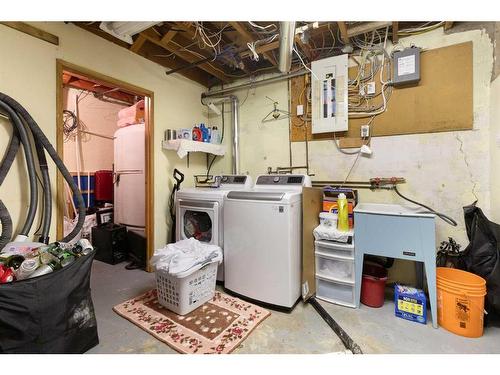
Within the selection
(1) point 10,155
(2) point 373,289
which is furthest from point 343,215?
(1) point 10,155

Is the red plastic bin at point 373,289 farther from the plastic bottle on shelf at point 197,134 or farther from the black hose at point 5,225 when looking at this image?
the black hose at point 5,225

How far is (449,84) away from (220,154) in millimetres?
2519

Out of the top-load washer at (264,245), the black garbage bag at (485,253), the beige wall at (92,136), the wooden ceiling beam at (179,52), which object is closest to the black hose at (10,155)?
the wooden ceiling beam at (179,52)

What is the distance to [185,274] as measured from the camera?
1.76 m

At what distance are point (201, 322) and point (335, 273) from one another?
1.22m

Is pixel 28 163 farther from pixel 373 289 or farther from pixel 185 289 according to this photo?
pixel 373 289

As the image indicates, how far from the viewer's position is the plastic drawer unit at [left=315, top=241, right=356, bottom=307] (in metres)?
1.99

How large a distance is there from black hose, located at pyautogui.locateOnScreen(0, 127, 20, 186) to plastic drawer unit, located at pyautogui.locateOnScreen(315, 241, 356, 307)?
2.45 meters

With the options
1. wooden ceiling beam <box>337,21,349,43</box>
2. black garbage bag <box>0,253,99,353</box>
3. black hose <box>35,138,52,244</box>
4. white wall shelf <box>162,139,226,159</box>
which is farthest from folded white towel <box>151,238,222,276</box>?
wooden ceiling beam <box>337,21,349,43</box>

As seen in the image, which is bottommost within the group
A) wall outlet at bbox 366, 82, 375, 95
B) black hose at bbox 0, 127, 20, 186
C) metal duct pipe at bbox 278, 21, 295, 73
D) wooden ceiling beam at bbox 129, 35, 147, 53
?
black hose at bbox 0, 127, 20, 186

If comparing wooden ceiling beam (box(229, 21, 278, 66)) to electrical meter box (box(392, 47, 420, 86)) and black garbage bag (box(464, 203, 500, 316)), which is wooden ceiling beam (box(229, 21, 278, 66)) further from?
black garbage bag (box(464, 203, 500, 316))
